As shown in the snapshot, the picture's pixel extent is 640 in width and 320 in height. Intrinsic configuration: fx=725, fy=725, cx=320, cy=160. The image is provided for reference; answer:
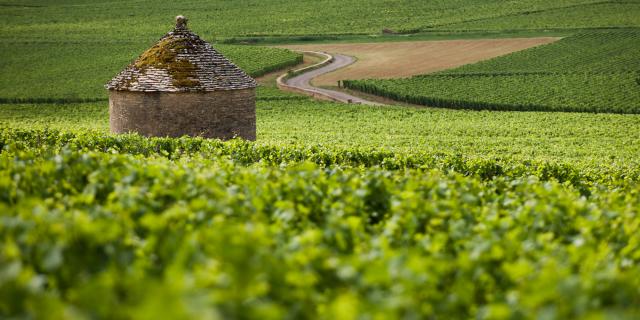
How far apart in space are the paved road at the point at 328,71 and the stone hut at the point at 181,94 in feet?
103

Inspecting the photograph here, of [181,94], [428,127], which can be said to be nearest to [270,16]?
[428,127]

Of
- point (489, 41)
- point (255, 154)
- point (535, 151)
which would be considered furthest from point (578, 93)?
point (255, 154)

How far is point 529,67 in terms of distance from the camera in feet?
218

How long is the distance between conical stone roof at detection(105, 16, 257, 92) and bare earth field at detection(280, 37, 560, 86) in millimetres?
39223

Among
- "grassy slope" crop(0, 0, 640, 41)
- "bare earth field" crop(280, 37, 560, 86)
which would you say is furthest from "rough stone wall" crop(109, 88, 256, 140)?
"grassy slope" crop(0, 0, 640, 41)

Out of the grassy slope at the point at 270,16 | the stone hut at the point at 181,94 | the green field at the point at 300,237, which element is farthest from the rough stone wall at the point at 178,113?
the grassy slope at the point at 270,16

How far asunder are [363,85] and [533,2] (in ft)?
160

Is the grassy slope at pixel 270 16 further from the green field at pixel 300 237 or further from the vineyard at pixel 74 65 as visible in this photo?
the green field at pixel 300 237

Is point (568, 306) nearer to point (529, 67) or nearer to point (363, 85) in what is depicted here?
point (363, 85)

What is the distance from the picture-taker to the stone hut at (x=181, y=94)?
2472cm

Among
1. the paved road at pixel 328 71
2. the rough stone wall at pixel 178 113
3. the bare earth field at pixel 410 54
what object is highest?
the rough stone wall at pixel 178 113

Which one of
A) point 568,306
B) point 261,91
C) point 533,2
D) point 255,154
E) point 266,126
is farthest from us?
point 533,2

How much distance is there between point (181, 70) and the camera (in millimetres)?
25016

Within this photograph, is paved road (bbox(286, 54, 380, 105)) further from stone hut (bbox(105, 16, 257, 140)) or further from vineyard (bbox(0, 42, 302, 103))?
stone hut (bbox(105, 16, 257, 140))
